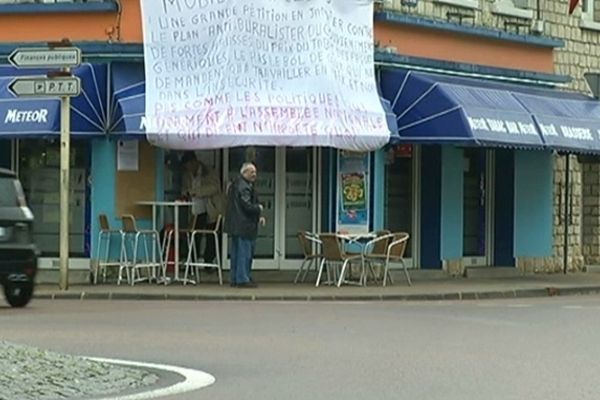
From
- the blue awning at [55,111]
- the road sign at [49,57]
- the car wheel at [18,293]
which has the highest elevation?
the road sign at [49,57]

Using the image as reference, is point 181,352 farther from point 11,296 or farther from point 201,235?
point 201,235

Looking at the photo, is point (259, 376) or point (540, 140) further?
point (540, 140)

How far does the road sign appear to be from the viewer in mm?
22047

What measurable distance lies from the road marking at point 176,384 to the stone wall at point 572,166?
16762 millimetres

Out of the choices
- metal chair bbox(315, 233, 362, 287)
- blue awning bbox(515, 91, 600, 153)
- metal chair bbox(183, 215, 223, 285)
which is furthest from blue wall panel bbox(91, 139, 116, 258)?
blue awning bbox(515, 91, 600, 153)

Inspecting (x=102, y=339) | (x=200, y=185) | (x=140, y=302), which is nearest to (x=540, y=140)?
(x=200, y=185)

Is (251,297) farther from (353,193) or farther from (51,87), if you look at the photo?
(51,87)

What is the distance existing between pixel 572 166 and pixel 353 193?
25.5 ft

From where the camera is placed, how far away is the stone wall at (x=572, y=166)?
1176 inches

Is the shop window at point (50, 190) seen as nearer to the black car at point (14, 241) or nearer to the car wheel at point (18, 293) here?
the car wheel at point (18, 293)

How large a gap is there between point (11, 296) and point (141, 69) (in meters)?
6.11

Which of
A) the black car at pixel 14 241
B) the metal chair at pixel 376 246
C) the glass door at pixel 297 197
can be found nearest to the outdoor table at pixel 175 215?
the glass door at pixel 297 197

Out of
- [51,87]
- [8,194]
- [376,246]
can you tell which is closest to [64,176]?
[51,87]

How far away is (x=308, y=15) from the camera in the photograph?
24.7 meters
